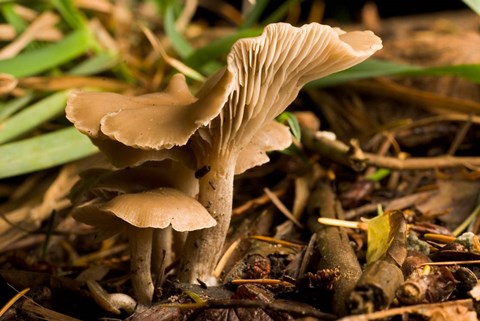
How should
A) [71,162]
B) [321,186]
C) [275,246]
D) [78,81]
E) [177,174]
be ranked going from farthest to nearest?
1. [78,81]
2. [71,162]
3. [321,186]
4. [275,246]
5. [177,174]

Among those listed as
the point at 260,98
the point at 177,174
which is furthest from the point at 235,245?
the point at 260,98

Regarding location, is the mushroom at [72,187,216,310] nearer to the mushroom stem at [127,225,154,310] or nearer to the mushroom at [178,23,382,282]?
the mushroom stem at [127,225,154,310]

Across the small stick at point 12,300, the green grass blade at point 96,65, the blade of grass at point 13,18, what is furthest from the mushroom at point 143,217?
the blade of grass at point 13,18

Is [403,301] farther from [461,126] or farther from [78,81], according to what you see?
[78,81]

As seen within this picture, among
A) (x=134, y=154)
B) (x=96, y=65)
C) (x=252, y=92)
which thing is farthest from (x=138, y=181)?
(x=96, y=65)

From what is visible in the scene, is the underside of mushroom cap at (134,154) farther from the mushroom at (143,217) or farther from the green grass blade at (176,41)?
the green grass blade at (176,41)

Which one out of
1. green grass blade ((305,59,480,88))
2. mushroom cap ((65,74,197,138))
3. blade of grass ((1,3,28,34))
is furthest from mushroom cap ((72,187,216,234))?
blade of grass ((1,3,28,34))

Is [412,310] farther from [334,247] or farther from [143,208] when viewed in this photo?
[143,208]
